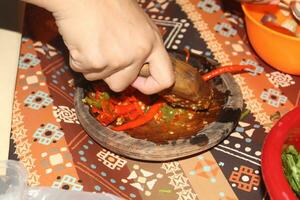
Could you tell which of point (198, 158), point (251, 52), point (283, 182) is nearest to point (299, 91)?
point (251, 52)

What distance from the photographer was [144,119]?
105 centimetres

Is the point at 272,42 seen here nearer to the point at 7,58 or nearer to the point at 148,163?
the point at 148,163

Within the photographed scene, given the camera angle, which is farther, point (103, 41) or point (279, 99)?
point (279, 99)

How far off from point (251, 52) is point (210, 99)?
0.27m

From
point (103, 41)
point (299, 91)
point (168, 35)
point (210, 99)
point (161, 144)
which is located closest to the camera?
point (103, 41)

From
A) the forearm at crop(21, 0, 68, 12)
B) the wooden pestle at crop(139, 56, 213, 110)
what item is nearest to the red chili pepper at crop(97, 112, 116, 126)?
the wooden pestle at crop(139, 56, 213, 110)

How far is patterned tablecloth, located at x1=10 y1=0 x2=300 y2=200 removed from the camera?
0.96 meters

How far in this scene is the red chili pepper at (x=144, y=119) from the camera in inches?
40.3

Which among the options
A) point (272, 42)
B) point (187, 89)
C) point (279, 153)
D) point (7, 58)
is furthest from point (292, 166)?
point (7, 58)

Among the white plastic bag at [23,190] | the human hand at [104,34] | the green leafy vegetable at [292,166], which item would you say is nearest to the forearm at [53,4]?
the human hand at [104,34]

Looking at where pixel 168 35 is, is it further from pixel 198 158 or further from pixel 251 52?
pixel 198 158

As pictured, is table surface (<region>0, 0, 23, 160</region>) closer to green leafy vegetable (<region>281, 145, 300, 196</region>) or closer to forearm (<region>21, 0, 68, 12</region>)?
forearm (<region>21, 0, 68, 12</region>)

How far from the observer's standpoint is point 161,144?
3.06 ft

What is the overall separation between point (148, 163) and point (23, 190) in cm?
26
